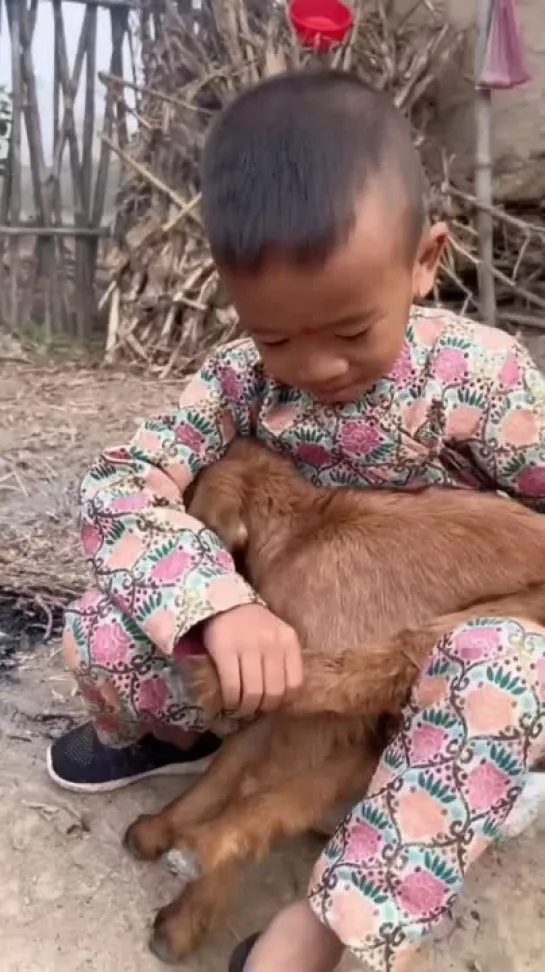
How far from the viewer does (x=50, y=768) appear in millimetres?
1650

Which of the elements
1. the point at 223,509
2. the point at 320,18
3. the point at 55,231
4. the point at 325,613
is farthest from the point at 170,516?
the point at 55,231

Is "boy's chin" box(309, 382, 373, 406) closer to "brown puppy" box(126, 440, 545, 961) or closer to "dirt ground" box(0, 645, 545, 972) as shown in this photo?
"brown puppy" box(126, 440, 545, 961)

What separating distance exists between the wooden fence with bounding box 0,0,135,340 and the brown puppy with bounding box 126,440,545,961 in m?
2.73

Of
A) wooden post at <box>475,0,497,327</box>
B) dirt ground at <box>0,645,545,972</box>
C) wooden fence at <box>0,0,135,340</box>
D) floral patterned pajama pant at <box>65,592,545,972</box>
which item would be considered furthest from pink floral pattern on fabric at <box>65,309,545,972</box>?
wooden fence at <box>0,0,135,340</box>

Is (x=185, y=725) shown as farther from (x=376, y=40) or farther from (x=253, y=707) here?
(x=376, y=40)

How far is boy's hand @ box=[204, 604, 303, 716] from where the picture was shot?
122 centimetres

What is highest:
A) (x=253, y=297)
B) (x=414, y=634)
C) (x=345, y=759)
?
(x=253, y=297)

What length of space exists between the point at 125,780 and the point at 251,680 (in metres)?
0.49

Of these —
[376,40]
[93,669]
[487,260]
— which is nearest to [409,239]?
[93,669]

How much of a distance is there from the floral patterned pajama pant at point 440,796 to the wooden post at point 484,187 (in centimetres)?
232

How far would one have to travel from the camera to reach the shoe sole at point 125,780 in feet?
5.32

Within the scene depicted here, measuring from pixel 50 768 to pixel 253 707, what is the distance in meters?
0.52

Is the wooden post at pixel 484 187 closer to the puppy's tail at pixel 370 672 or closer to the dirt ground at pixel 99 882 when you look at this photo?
the dirt ground at pixel 99 882

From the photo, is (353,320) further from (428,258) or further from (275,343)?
(428,258)
